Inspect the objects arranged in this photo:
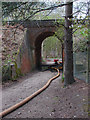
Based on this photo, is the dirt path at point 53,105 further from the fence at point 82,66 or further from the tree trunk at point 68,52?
the fence at point 82,66

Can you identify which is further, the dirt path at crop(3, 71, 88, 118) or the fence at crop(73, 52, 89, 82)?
the fence at crop(73, 52, 89, 82)

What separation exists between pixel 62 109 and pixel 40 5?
123 inches

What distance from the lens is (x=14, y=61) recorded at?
27.7ft

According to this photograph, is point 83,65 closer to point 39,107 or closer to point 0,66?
point 39,107

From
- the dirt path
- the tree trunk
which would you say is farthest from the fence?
the dirt path

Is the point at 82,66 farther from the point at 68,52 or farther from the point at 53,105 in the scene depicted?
the point at 53,105

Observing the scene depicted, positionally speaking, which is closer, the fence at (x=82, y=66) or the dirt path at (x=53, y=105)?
the dirt path at (x=53, y=105)

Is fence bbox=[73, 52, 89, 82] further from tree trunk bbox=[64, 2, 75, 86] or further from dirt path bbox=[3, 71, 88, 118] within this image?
dirt path bbox=[3, 71, 88, 118]

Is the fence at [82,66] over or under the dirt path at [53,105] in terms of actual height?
over

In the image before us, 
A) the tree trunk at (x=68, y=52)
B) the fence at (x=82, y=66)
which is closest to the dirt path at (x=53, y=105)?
the tree trunk at (x=68, y=52)

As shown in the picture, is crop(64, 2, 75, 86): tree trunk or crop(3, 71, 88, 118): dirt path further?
crop(64, 2, 75, 86): tree trunk

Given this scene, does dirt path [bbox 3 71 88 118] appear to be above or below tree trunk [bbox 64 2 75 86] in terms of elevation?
below

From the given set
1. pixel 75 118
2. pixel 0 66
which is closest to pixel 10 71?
pixel 0 66

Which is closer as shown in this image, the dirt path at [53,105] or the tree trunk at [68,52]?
the dirt path at [53,105]
